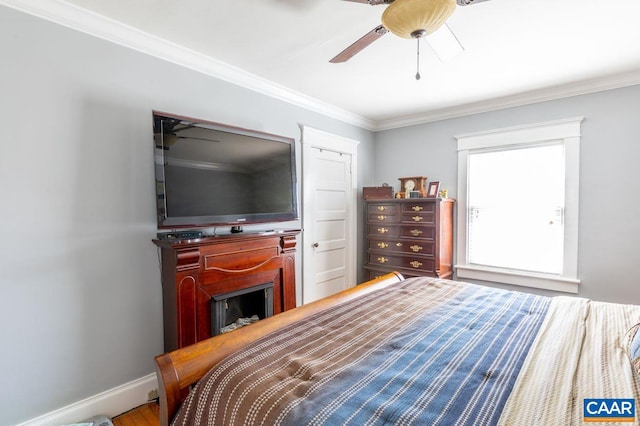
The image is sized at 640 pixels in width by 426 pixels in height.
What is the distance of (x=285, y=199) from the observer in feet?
9.20

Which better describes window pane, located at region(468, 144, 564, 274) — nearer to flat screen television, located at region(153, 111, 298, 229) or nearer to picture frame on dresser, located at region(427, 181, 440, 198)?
picture frame on dresser, located at region(427, 181, 440, 198)

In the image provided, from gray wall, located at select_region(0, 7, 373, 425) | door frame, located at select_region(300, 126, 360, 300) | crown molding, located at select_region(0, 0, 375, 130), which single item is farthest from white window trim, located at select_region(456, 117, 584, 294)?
gray wall, located at select_region(0, 7, 373, 425)

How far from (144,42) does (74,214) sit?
1258 millimetres

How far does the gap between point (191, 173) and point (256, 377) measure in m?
1.54

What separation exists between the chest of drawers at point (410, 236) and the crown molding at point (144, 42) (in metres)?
1.70

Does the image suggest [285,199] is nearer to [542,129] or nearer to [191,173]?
[191,173]

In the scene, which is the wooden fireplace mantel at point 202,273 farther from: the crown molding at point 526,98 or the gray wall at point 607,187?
the gray wall at point 607,187

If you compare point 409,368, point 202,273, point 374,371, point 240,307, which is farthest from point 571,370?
point 240,307

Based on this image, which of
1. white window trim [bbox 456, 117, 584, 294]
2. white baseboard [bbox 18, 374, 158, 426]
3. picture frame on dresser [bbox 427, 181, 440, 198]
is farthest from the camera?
picture frame on dresser [bbox 427, 181, 440, 198]

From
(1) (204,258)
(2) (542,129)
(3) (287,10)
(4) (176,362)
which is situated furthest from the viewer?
(2) (542,129)

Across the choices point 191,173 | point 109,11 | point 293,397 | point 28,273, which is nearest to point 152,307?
point 28,273

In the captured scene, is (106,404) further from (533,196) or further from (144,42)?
(533,196)

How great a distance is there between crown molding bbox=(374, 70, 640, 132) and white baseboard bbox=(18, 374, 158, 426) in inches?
154

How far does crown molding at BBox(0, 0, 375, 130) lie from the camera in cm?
177
